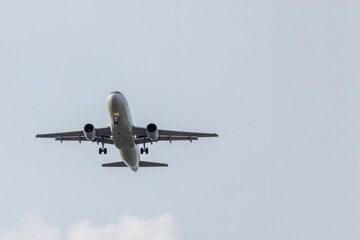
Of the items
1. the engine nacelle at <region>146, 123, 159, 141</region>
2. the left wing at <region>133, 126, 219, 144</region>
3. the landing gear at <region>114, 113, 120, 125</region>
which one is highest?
the landing gear at <region>114, 113, 120, 125</region>

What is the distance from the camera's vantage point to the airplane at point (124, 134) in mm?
66062

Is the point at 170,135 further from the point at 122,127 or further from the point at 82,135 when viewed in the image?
the point at 82,135

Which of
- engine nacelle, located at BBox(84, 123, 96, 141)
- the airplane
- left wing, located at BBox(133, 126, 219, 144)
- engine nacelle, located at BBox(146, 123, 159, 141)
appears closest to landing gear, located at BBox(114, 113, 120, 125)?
the airplane

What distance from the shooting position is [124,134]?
226ft

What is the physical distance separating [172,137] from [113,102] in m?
12.3

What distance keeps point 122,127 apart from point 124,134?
140 centimetres

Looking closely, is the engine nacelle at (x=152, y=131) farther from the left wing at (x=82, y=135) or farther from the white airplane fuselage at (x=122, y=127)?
the left wing at (x=82, y=135)

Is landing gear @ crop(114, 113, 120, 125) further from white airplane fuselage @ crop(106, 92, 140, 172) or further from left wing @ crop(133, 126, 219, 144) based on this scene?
left wing @ crop(133, 126, 219, 144)

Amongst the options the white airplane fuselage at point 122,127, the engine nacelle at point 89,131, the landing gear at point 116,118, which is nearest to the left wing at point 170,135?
the white airplane fuselage at point 122,127

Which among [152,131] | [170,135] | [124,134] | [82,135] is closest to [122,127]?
[124,134]

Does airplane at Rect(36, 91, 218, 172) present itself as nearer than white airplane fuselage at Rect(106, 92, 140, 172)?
No

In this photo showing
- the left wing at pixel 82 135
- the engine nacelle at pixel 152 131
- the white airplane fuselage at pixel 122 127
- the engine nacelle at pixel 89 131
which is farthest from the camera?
the left wing at pixel 82 135

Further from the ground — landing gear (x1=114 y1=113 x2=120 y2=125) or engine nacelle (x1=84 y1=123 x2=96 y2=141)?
landing gear (x1=114 y1=113 x2=120 y2=125)

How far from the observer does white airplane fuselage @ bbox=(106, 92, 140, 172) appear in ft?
215
